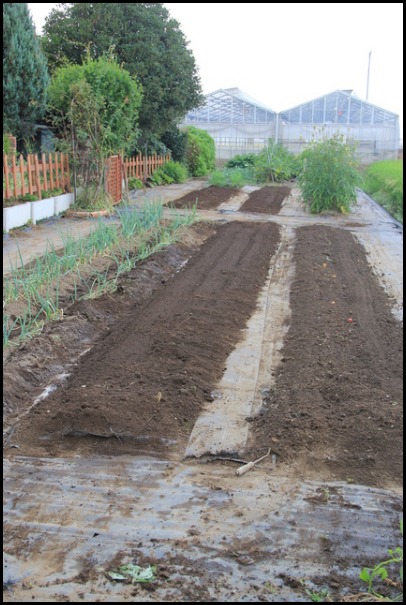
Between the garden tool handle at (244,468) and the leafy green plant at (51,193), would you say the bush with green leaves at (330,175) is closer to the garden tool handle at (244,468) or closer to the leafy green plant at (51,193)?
the leafy green plant at (51,193)

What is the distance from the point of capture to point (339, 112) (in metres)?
32.3

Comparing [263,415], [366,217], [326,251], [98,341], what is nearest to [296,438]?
[263,415]

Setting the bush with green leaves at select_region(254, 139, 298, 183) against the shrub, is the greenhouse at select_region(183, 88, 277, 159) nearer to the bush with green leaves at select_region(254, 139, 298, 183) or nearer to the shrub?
the bush with green leaves at select_region(254, 139, 298, 183)

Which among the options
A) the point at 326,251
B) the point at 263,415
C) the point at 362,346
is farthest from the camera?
the point at 326,251

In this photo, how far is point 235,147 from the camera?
109 feet

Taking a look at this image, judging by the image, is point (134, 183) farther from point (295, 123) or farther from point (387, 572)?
point (387, 572)

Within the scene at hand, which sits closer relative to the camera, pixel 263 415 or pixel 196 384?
pixel 263 415

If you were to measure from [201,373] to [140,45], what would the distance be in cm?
1672

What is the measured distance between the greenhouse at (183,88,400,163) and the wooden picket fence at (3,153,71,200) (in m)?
19.6

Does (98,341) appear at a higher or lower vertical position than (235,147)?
lower

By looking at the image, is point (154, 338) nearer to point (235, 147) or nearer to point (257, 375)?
point (257, 375)

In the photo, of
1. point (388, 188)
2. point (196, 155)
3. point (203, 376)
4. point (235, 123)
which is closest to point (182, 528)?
point (203, 376)

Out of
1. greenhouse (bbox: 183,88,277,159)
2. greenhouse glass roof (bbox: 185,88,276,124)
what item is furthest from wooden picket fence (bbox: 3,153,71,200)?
greenhouse glass roof (bbox: 185,88,276,124)

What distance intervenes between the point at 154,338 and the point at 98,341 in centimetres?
54
